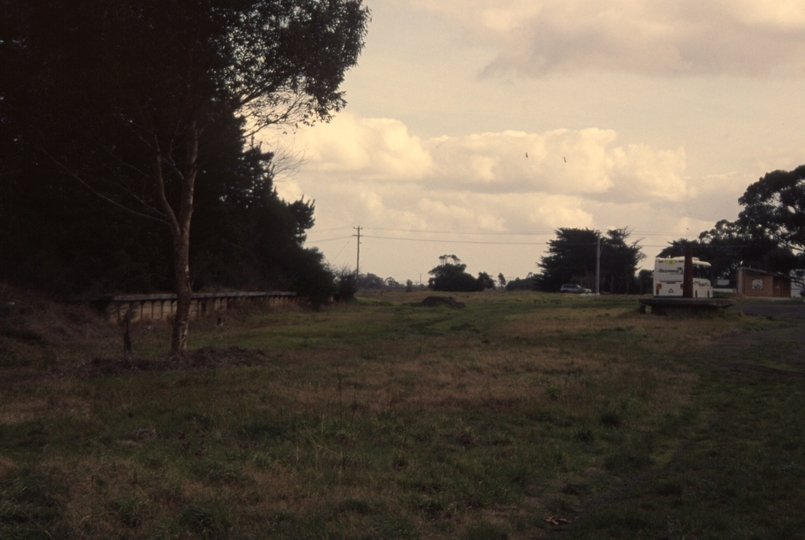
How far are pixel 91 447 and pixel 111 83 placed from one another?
10.5 m

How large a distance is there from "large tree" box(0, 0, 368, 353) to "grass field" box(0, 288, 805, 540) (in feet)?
15.7

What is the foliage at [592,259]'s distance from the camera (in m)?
109

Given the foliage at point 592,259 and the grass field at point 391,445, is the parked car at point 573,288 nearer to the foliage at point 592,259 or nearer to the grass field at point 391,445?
the foliage at point 592,259

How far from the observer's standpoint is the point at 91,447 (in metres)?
8.48

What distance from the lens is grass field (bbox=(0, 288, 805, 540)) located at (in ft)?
20.7

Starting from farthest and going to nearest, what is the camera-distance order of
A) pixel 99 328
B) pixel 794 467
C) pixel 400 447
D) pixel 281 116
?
1. pixel 99 328
2. pixel 281 116
3. pixel 400 447
4. pixel 794 467

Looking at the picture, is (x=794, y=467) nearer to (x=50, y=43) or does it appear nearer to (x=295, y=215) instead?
(x=50, y=43)

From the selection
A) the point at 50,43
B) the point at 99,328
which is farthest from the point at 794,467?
the point at 99,328

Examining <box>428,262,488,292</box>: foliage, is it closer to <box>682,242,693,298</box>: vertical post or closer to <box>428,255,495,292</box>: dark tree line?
<box>428,255,495,292</box>: dark tree line

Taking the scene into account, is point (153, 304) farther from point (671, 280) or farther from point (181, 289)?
point (671, 280)

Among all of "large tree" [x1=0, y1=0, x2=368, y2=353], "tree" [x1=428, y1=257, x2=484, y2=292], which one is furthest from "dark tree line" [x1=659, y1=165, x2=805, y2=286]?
"large tree" [x1=0, y1=0, x2=368, y2=353]

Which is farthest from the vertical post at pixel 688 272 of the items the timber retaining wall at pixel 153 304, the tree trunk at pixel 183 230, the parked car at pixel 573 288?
the parked car at pixel 573 288

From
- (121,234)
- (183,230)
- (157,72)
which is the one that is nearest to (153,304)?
(121,234)

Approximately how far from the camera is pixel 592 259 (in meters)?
109
